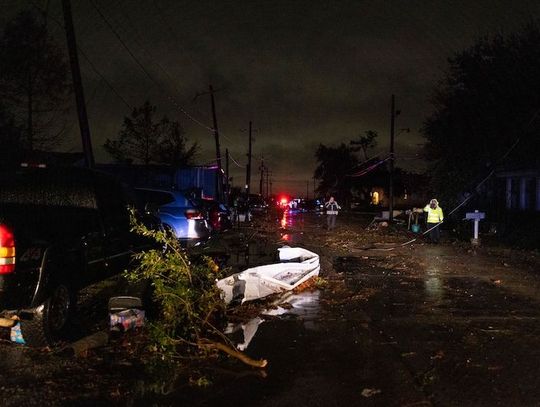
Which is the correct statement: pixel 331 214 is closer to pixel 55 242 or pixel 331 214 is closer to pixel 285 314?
pixel 285 314

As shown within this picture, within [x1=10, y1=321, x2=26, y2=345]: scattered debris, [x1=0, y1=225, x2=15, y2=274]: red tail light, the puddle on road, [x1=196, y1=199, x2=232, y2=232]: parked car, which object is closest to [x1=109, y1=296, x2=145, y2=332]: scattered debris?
[x1=10, y1=321, x2=26, y2=345]: scattered debris

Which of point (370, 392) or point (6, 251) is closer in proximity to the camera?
point (370, 392)

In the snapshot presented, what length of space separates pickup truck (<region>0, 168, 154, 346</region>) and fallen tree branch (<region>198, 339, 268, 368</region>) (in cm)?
169

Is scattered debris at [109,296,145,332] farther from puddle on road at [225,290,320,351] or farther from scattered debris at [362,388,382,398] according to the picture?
scattered debris at [362,388,382,398]

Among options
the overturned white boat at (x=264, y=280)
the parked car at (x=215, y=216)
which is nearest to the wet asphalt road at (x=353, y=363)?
the overturned white boat at (x=264, y=280)

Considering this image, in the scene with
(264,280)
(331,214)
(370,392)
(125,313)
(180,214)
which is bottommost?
(370,392)

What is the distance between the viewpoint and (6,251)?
538 centimetres

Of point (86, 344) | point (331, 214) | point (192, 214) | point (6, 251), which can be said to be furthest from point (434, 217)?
point (6, 251)

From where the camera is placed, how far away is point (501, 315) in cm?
804

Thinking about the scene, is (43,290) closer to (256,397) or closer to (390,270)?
(256,397)

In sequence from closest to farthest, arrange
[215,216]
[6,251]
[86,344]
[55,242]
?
[6,251] < [86,344] < [55,242] < [215,216]

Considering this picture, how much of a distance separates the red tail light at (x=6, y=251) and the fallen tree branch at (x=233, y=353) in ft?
6.72

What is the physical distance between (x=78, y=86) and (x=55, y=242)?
10589 millimetres

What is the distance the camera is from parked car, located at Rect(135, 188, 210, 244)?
1378 centimetres
